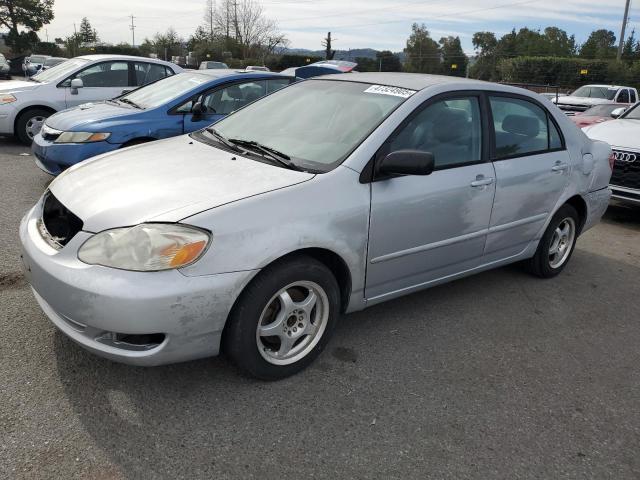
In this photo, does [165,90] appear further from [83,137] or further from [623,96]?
[623,96]

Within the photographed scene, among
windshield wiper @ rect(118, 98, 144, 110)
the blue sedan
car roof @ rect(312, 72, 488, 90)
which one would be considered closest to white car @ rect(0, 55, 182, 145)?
windshield wiper @ rect(118, 98, 144, 110)

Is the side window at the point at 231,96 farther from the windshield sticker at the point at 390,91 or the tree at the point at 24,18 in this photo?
the tree at the point at 24,18

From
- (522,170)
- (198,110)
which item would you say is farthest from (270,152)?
(198,110)

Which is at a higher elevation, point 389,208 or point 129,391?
point 389,208

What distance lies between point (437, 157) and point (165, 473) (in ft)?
7.62

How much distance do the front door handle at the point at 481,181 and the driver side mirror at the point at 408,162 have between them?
697 mm

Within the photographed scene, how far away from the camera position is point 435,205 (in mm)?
3258

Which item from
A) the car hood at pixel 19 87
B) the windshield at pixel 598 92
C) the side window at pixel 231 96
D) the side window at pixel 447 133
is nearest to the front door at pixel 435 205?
the side window at pixel 447 133

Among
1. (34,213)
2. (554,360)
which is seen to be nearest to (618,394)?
(554,360)

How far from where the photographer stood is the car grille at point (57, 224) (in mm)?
2604

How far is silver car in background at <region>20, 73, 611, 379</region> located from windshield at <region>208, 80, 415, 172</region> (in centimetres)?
1

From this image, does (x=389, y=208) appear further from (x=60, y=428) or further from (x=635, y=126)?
(x=635, y=126)

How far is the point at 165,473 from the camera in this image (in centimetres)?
216

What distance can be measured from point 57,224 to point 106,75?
684 centimetres
